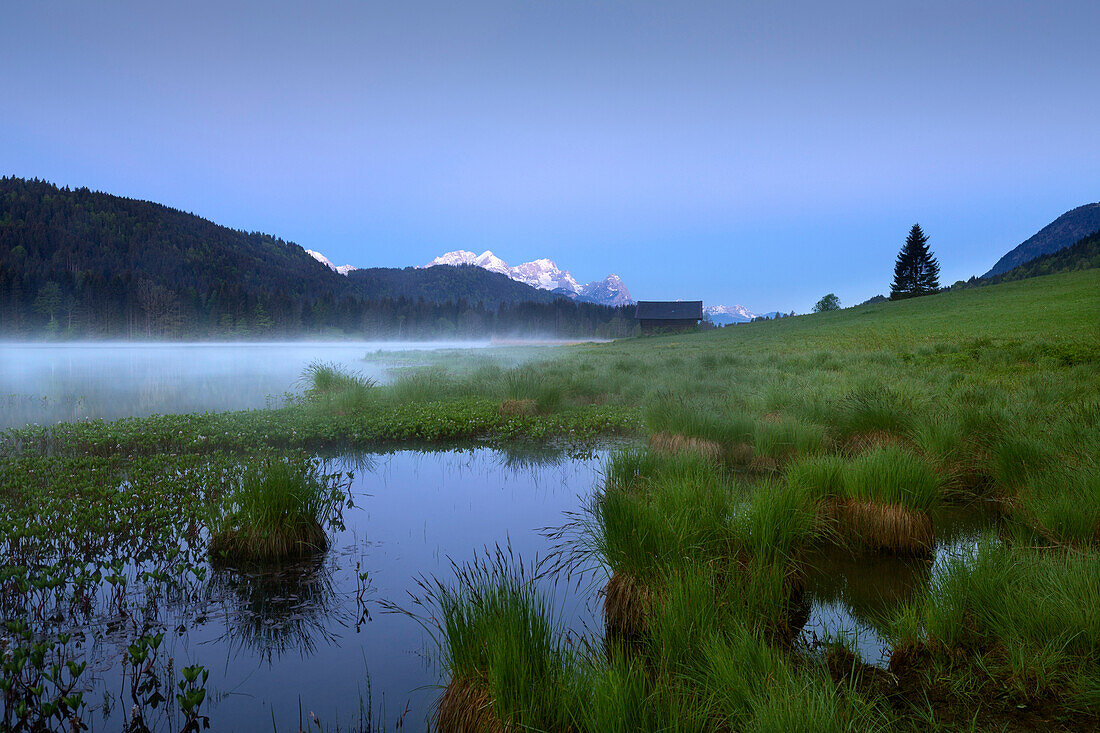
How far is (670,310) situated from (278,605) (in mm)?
97376

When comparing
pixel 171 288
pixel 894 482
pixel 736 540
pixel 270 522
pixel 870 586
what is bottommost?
pixel 870 586

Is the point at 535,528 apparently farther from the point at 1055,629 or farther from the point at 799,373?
the point at 799,373

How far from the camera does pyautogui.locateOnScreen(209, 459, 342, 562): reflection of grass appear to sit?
5.89 meters

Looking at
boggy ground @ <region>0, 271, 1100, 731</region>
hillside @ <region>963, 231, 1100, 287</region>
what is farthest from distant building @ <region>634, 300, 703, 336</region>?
boggy ground @ <region>0, 271, 1100, 731</region>

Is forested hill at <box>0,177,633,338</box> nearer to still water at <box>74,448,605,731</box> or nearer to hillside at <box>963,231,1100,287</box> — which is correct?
hillside at <box>963,231,1100,287</box>

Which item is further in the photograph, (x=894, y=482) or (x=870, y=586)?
(x=894, y=482)

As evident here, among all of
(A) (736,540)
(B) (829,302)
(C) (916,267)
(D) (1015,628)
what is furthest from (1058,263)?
(D) (1015,628)

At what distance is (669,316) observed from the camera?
95.9 meters

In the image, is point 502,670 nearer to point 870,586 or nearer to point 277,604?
point 277,604

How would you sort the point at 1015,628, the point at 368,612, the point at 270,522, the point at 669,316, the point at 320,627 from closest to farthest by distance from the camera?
the point at 1015,628 → the point at 320,627 → the point at 368,612 → the point at 270,522 → the point at 669,316

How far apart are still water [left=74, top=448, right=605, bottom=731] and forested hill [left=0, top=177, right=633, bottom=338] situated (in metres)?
110

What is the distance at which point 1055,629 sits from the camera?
3.24m

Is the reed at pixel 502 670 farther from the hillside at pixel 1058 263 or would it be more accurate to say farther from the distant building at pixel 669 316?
the distant building at pixel 669 316

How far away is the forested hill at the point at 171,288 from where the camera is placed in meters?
89.9
